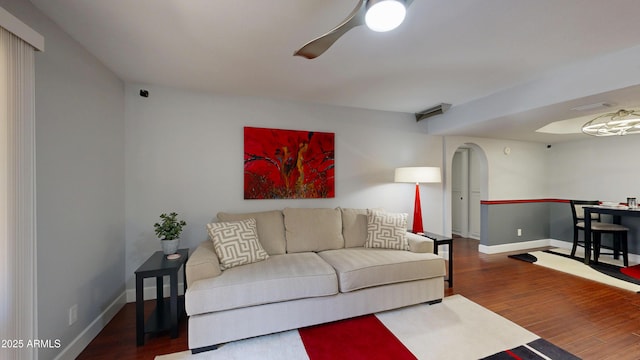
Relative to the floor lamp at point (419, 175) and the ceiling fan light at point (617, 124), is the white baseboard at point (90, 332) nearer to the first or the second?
the floor lamp at point (419, 175)

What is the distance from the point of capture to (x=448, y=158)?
412 centimetres

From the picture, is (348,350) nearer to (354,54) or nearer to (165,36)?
(354,54)

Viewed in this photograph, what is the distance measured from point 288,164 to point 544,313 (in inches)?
120

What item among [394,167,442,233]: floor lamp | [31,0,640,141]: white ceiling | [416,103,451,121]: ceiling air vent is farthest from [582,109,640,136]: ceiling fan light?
[394,167,442,233]: floor lamp

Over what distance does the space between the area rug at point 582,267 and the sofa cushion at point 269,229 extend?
389 centimetres

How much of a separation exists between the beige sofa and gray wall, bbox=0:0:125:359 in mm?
805

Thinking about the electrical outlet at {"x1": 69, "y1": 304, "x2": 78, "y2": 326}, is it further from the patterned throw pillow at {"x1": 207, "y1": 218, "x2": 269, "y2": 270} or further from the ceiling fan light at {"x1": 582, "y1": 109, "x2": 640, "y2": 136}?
the ceiling fan light at {"x1": 582, "y1": 109, "x2": 640, "y2": 136}

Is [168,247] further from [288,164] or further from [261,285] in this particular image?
[288,164]

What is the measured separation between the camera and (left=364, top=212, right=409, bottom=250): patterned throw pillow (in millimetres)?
2791

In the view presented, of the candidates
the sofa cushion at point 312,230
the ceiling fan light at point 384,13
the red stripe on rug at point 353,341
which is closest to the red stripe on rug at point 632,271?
the red stripe on rug at point 353,341

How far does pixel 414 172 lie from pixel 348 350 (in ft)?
7.28

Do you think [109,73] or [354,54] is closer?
[354,54]

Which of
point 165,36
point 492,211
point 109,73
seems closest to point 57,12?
point 165,36

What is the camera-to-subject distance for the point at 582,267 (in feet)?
11.8
